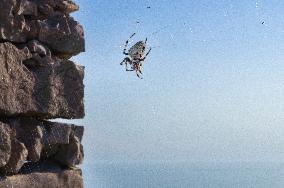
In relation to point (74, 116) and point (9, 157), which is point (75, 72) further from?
point (9, 157)

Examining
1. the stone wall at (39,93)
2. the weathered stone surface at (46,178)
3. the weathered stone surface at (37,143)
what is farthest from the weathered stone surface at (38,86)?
the weathered stone surface at (46,178)

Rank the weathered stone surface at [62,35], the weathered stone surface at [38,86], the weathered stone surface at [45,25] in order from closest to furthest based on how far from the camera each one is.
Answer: the weathered stone surface at [38,86] < the weathered stone surface at [45,25] < the weathered stone surface at [62,35]

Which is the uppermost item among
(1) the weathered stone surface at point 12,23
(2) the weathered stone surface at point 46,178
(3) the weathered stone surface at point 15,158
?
(1) the weathered stone surface at point 12,23

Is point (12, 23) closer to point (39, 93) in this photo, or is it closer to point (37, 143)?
point (39, 93)

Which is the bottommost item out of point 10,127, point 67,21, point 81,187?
point 81,187

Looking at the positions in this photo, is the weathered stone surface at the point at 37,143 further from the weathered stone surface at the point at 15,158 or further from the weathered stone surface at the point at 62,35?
the weathered stone surface at the point at 62,35

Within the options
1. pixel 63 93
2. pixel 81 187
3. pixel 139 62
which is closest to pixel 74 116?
pixel 63 93
